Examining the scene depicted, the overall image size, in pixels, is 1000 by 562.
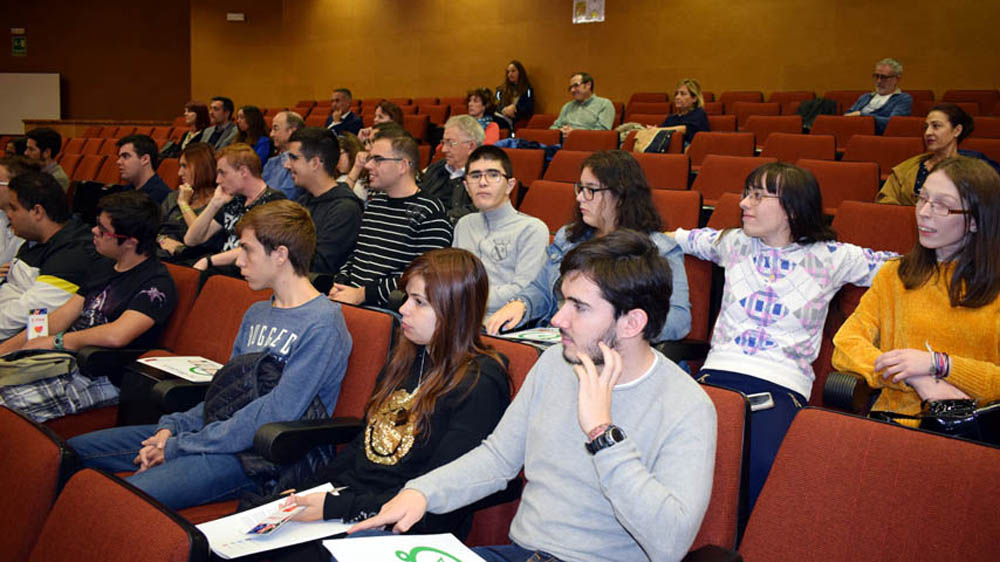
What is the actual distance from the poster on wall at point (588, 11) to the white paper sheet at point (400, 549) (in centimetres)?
917

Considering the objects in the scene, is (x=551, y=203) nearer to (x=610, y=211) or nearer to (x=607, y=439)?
(x=610, y=211)

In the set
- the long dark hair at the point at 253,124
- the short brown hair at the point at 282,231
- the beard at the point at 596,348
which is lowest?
the beard at the point at 596,348

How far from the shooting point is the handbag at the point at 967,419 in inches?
68.2

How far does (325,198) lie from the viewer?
364cm

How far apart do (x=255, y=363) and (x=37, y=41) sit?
15.6m

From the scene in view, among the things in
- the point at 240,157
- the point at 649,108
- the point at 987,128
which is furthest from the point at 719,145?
the point at 240,157

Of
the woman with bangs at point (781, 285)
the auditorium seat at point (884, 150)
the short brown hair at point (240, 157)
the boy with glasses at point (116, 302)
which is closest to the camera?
the woman with bangs at point (781, 285)

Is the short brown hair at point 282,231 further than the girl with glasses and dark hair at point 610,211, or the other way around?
the girl with glasses and dark hair at point 610,211

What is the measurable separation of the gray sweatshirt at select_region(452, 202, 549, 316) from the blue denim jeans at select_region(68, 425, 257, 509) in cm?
110

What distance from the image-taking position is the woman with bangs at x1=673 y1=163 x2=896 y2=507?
225 cm

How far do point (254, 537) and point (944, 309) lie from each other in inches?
65.5

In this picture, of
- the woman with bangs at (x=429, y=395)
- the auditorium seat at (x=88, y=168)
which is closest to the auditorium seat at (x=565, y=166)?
the woman with bangs at (x=429, y=395)

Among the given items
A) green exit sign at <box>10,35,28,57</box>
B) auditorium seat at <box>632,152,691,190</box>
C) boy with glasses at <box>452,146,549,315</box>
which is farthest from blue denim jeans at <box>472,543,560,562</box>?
green exit sign at <box>10,35,28,57</box>

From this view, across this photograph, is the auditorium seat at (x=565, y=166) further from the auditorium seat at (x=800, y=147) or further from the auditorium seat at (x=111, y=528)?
the auditorium seat at (x=111, y=528)
